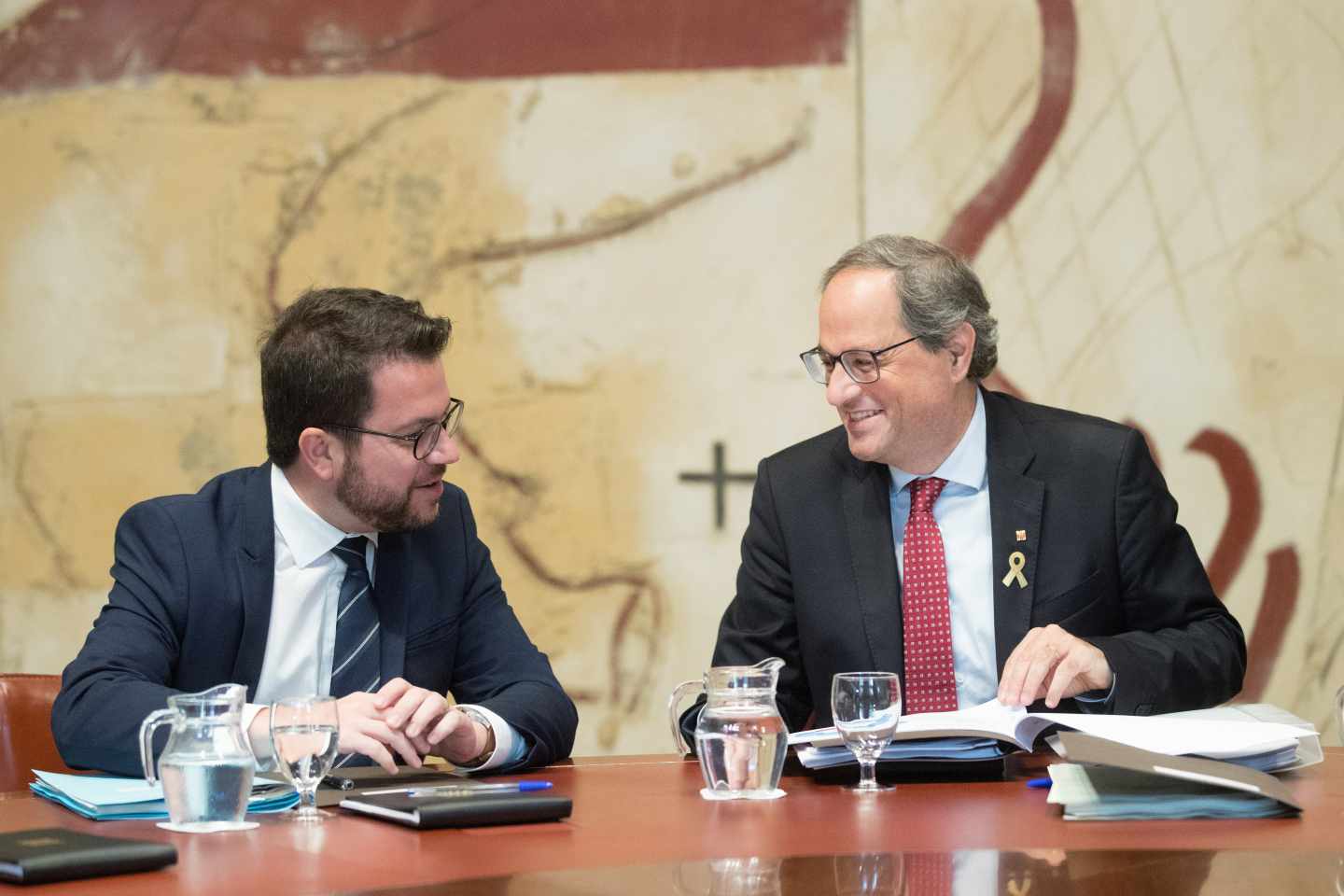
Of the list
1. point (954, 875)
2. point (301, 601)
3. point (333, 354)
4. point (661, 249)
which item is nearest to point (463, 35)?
point (661, 249)

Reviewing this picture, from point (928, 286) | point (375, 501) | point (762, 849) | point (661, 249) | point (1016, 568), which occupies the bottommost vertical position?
point (762, 849)

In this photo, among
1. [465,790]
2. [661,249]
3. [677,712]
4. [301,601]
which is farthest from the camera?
[661,249]

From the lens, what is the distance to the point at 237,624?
2.25 metres

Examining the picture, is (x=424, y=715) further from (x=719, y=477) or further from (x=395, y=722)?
(x=719, y=477)

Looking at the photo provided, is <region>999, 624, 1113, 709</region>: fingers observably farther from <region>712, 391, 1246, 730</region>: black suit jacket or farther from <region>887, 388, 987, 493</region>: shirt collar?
<region>887, 388, 987, 493</region>: shirt collar

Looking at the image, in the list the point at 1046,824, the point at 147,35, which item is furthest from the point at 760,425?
the point at 1046,824

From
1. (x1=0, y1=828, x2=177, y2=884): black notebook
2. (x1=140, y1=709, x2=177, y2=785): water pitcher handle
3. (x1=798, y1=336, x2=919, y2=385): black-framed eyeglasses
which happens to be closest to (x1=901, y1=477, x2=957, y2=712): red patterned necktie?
(x1=798, y1=336, x2=919, y2=385): black-framed eyeglasses

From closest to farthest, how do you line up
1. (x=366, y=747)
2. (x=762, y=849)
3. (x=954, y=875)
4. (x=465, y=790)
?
(x=954, y=875)
(x=762, y=849)
(x=465, y=790)
(x=366, y=747)

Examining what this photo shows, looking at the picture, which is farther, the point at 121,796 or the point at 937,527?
the point at 937,527

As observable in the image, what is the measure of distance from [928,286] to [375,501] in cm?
98

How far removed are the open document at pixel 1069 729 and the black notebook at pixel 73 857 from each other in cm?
81

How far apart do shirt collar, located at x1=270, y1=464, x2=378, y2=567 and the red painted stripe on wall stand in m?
1.56

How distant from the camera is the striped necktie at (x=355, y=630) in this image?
2281mm

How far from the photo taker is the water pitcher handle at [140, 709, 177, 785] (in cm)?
156
